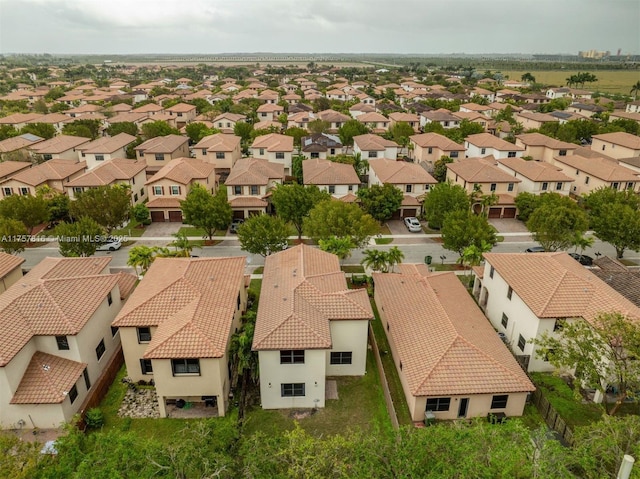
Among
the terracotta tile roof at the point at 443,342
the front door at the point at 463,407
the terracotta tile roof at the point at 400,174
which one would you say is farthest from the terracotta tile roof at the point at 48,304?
the terracotta tile roof at the point at 400,174

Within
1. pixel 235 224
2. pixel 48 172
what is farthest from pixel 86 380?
pixel 48 172

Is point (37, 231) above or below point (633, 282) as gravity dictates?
below

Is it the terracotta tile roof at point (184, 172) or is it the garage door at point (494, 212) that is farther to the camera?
the garage door at point (494, 212)

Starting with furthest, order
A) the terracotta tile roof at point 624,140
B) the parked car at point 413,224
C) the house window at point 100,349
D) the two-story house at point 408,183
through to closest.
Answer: the terracotta tile roof at point 624,140 → the two-story house at point 408,183 → the parked car at point 413,224 → the house window at point 100,349

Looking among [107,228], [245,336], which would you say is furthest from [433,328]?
[107,228]

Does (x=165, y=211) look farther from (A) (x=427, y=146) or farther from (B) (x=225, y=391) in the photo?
(A) (x=427, y=146)

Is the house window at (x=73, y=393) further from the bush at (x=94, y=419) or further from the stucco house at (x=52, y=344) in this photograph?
the bush at (x=94, y=419)

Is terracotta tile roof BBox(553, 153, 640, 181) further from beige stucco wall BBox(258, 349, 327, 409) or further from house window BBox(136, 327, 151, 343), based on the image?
house window BBox(136, 327, 151, 343)

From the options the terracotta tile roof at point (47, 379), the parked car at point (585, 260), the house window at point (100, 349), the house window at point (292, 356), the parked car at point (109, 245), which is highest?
the house window at point (292, 356)
